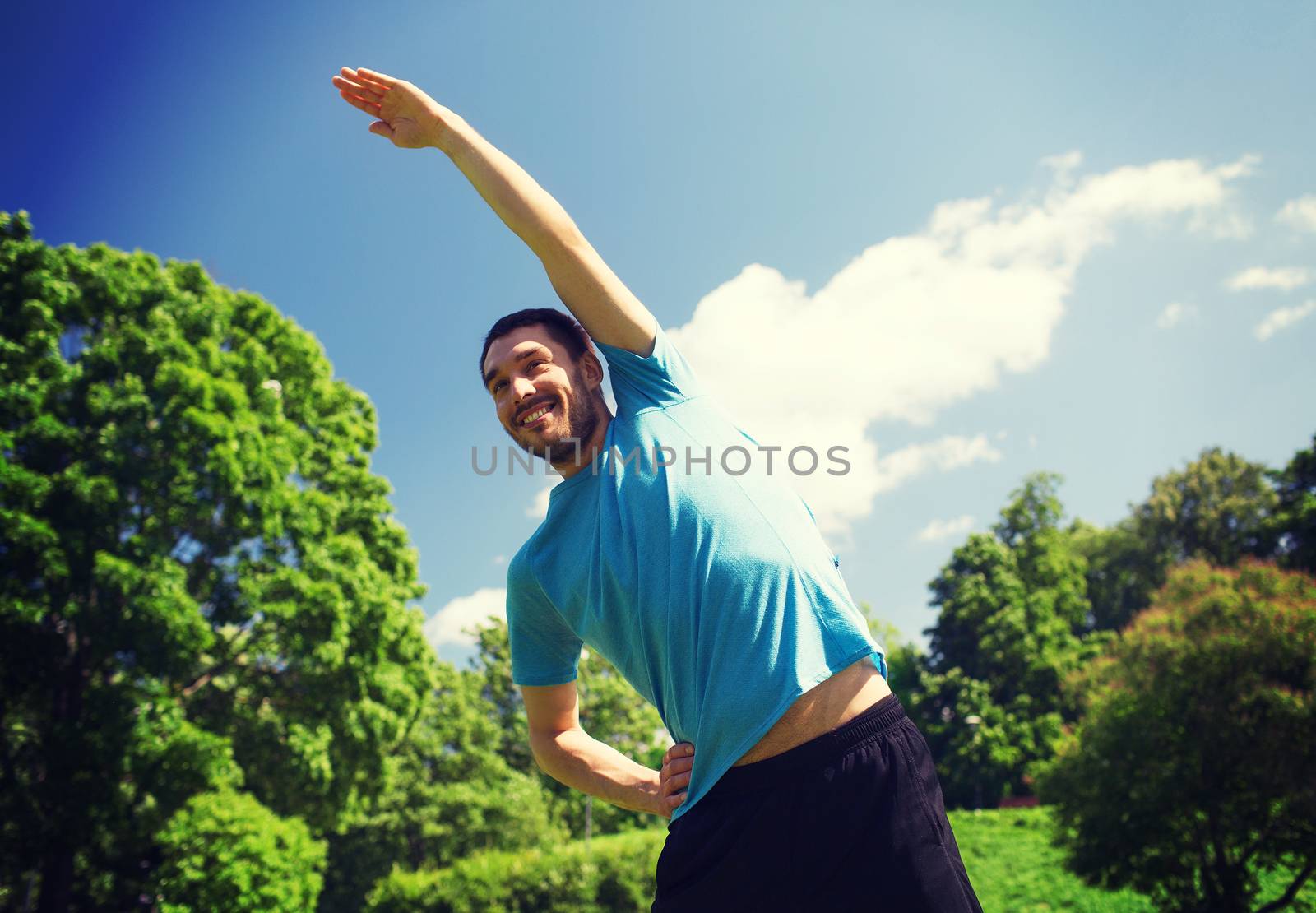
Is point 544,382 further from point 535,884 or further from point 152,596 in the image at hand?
point 535,884

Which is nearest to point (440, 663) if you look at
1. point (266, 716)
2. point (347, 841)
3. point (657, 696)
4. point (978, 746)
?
point (347, 841)

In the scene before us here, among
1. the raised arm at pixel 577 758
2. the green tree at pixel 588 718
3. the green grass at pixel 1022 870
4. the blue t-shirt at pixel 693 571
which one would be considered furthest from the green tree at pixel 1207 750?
the blue t-shirt at pixel 693 571

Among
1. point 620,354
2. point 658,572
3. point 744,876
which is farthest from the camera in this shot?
point 620,354

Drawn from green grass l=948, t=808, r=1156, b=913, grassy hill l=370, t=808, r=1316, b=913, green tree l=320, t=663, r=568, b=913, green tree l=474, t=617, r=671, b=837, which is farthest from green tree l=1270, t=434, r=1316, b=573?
green tree l=320, t=663, r=568, b=913

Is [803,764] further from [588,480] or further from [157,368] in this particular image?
[157,368]

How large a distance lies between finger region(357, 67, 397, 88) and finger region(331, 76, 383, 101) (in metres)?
0.04

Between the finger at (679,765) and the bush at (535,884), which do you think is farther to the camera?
the bush at (535,884)

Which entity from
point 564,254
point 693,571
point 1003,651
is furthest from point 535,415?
point 1003,651

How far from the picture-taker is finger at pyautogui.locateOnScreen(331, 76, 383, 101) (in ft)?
7.21

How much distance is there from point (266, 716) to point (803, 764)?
1628 cm

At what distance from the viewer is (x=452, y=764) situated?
88.4 feet

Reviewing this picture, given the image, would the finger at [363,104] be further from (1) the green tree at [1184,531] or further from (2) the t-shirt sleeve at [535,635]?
(1) the green tree at [1184,531]

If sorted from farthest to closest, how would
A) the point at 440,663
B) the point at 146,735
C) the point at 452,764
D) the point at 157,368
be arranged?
the point at 440,663 < the point at 452,764 < the point at 157,368 < the point at 146,735

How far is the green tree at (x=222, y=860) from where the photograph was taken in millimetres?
13469
